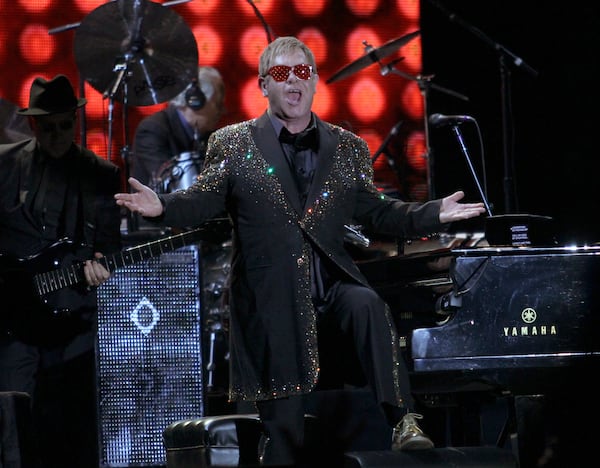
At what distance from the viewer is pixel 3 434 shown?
468cm

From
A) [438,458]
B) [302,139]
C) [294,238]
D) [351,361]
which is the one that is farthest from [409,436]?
[302,139]

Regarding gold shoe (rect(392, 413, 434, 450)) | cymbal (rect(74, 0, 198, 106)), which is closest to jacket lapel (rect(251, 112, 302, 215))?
gold shoe (rect(392, 413, 434, 450))

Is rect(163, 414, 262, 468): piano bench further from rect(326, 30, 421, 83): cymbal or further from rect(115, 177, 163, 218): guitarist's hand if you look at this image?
rect(326, 30, 421, 83): cymbal

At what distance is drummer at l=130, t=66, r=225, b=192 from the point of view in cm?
783

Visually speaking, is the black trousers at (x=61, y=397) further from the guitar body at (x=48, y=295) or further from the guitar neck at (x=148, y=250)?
the guitar neck at (x=148, y=250)

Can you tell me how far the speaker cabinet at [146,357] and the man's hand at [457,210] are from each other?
2.49 meters

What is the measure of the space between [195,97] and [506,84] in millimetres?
Answer: 2261

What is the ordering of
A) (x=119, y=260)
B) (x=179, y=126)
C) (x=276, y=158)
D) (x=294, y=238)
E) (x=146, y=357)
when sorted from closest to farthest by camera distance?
1. (x=294, y=238)
2. (x=276, y=158)
3. (x=119, y=260)
4. (x=146, y=357)
5. (x=179, y=126)

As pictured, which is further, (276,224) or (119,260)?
(119,260)

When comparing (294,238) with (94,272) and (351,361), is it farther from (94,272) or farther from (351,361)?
(94,272)

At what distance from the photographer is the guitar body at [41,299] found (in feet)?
19.0

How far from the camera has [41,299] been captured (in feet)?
19.2

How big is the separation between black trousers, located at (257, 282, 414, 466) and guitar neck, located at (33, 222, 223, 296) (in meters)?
1.72

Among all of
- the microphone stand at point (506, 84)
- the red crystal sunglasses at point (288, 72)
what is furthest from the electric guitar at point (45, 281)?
the microphone stand at point (506, 84)
